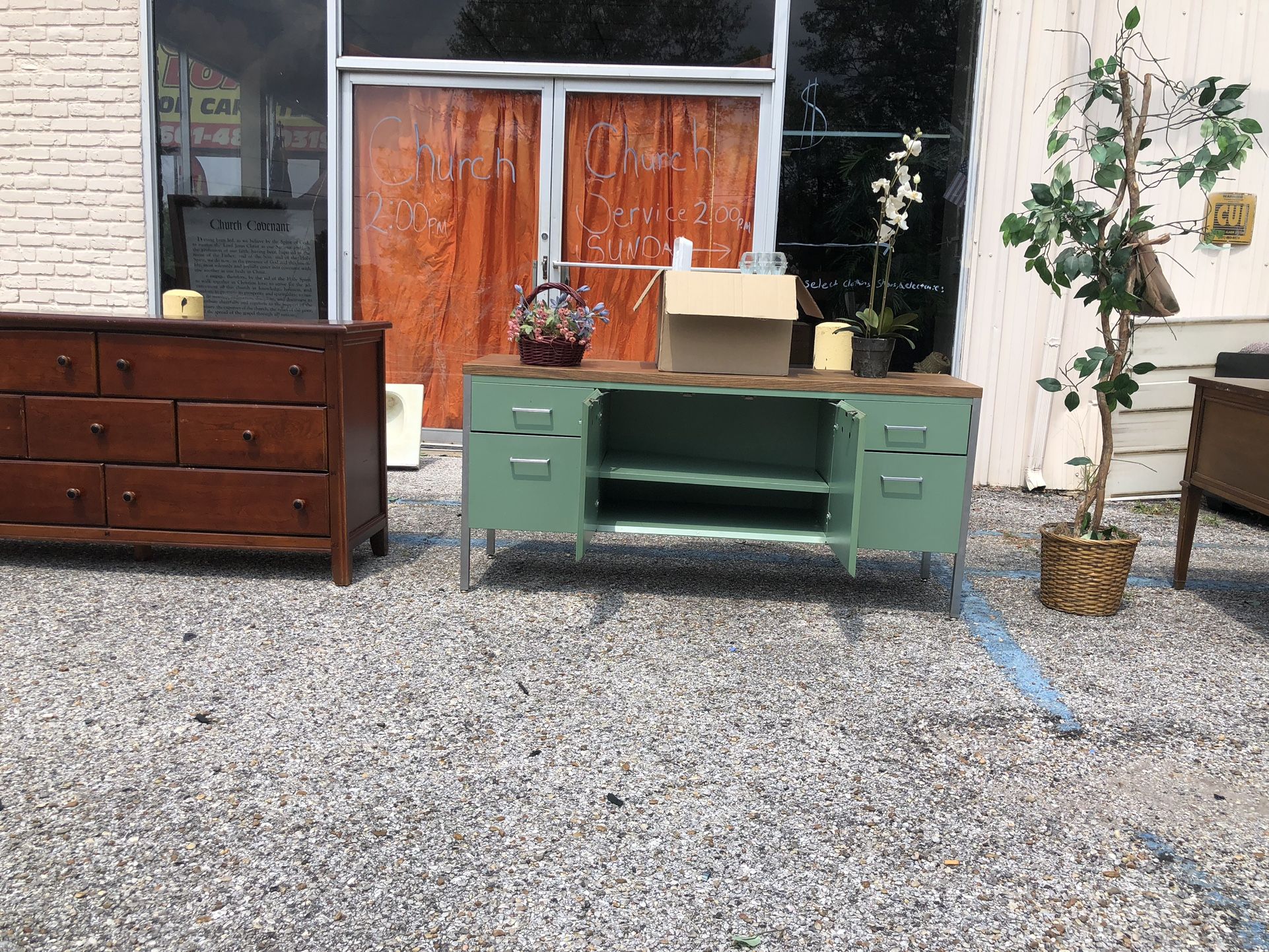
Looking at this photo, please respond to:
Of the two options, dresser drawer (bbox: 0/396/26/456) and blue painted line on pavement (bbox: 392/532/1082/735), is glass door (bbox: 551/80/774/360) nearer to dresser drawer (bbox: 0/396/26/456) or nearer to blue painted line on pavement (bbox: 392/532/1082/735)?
blue painted line on pavement (bbox: 392/532/1082/735)

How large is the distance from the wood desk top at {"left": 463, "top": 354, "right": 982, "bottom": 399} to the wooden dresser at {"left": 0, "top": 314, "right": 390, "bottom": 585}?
69 centimetres

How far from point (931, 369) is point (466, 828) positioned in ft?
16.5

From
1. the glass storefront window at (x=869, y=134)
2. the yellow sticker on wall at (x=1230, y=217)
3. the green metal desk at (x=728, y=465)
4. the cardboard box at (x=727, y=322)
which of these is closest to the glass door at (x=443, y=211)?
the glass storefront window at (x=869, y=134)

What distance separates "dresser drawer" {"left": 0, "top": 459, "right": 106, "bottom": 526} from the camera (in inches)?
161

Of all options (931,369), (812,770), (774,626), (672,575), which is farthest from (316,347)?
(931,369)

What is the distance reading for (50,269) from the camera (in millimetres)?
6777

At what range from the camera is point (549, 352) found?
3963mm

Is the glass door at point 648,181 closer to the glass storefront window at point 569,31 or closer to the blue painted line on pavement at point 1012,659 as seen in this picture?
the glass storefront window at point 569,31

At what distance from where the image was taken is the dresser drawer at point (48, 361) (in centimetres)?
402

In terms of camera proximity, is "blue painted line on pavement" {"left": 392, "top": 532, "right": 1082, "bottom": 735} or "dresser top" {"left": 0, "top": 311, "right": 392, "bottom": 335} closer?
"blue painted line on pavement" {"left": 392, "top": 532, "right": 1082, "bottom": 735}

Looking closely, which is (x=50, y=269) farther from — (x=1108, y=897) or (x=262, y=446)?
(x=1108, y=897)

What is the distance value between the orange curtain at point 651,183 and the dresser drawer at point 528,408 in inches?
116

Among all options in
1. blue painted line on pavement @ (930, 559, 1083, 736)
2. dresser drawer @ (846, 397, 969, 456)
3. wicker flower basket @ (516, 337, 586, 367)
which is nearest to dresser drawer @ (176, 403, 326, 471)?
wicker flower basket @ (516, 337, 586, 367)

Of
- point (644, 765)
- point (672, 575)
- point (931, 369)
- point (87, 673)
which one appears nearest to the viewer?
point (644, 765)
